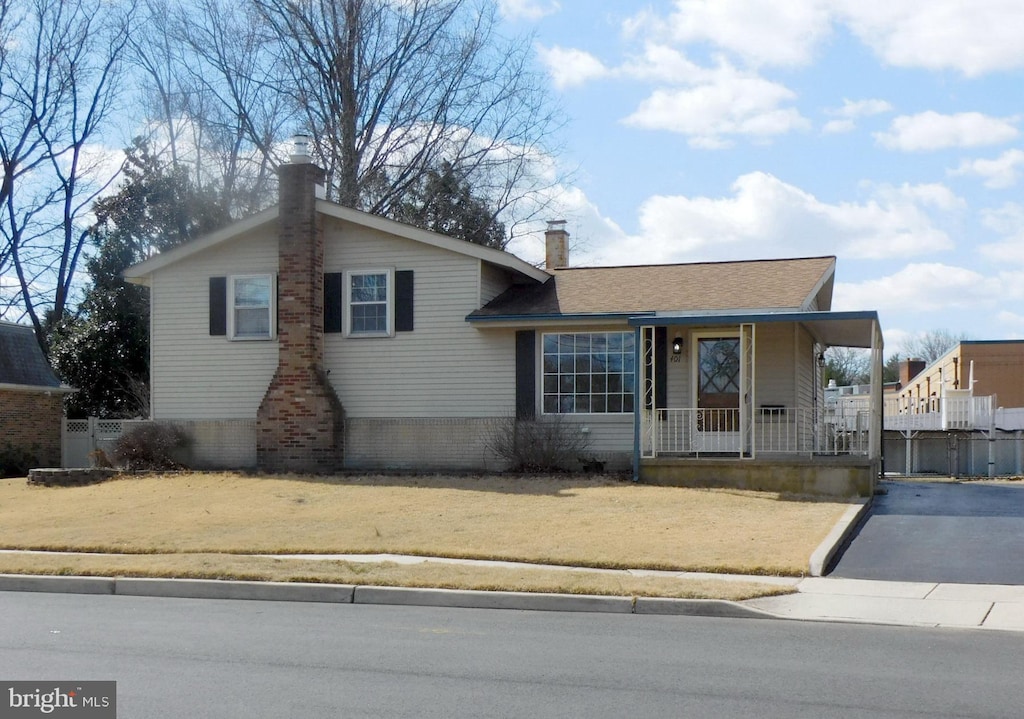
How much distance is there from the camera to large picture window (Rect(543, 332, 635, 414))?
69.4ft

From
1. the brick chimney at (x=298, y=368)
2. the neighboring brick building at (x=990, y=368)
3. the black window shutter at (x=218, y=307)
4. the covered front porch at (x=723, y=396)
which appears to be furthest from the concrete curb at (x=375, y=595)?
the neighboring brick building at (x=990, y=368)

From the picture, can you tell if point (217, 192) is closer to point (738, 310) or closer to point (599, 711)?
point (738, 310)

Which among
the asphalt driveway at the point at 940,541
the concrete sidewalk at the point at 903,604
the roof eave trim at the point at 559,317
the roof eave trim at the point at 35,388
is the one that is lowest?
the concrete sidewalk at the point at 903,604

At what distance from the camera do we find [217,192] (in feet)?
123

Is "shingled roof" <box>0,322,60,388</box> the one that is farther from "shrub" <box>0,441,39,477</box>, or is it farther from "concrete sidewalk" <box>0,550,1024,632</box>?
"concrete sidewalk" <box>0,550,1024,632</box>

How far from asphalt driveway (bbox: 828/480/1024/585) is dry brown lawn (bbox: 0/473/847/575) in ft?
2.06

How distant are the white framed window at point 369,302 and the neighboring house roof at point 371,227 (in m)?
0.94

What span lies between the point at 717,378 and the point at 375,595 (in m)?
11.3

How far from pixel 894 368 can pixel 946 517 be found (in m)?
78.6

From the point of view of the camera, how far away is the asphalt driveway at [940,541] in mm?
11711

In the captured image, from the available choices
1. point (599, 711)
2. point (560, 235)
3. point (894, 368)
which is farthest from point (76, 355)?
point (894, 368)

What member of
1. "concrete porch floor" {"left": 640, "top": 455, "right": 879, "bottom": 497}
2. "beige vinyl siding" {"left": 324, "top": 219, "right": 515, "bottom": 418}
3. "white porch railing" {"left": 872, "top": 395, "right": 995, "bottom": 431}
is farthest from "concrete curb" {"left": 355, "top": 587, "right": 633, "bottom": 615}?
"white porch railing" {"left": 872, "top": 395, "right": 995, "bottom": 431}

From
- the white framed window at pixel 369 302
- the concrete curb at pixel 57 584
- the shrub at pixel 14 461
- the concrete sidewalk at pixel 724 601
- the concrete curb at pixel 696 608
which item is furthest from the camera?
the shrub at pixel 14 461

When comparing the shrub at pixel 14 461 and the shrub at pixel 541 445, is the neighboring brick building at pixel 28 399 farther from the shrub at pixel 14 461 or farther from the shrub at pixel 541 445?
the shrub at pixel 541 445
